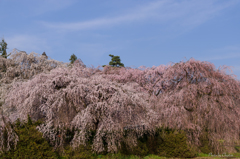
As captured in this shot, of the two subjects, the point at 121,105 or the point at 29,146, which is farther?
the point at 121,105

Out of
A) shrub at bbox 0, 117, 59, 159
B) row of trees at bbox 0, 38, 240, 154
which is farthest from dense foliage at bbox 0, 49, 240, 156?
shrub at bbox 0, 117, 59, 159

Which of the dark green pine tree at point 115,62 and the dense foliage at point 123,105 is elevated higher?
the dark green pine tree at point 115,62

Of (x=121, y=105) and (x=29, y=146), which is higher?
(x=121, y=105)

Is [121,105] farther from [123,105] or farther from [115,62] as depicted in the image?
[115,62]

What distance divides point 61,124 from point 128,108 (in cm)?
332

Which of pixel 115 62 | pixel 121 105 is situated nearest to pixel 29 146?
pixel 121 105

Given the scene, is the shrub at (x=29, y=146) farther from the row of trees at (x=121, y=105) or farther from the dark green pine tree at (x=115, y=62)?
the dark green pine tree at (x=115, y=62)

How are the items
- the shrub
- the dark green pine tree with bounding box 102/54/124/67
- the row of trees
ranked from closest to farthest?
the shrub → the row of trees → the dark green pine tree with bounding box 102/54/124/67

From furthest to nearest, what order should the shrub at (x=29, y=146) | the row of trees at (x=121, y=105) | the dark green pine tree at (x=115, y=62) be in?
1. the dark green pine tree at (x=115, y=62)
2. the row of trees at (x=121, y=105)
3. the shrub at (x=29, y=146)

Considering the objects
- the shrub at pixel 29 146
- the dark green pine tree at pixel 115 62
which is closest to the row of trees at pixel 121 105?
the shrub at pixel 29 146

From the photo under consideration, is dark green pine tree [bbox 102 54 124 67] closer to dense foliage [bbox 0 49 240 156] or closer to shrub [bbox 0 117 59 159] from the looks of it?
dense foliage [bbox 0 49 240 156]

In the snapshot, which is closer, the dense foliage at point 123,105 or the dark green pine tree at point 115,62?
Result: the dense foliage at point 123,105

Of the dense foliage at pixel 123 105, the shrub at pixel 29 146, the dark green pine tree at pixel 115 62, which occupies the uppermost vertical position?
the dark green pine tree at pixel 115 62

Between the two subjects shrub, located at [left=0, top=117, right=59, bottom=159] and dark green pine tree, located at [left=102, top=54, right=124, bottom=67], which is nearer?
shrub, located at [left=0, top=117, right=59, bottom=159]
